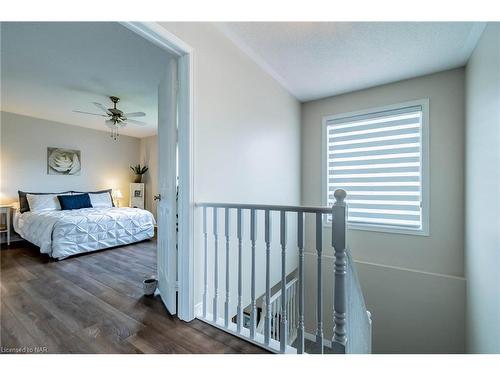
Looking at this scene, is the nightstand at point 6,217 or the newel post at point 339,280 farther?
the nightstand at point 6,217

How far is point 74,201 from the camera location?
14.3 ft

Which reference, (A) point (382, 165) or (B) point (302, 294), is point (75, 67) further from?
(A) point (382, 165)

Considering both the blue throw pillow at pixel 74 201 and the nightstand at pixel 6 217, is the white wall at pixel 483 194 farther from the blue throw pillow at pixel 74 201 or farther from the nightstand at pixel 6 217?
the nightstand at pixel 6 217

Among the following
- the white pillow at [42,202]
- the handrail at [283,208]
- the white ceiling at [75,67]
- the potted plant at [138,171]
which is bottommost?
the white pillow at [42,202]

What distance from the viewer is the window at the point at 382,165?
280 centimetres

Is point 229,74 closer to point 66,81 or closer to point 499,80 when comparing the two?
point 499,80

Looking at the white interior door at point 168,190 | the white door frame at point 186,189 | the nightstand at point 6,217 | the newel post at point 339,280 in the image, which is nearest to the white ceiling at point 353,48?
the white door frame at point 186,189

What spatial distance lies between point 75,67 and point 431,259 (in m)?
4.71

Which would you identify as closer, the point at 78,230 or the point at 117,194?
the point at 78,230

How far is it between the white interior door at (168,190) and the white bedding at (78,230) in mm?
2127

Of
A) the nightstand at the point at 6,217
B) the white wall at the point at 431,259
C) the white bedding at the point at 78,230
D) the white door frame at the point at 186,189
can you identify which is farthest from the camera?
the nightstand at the point at 6,217

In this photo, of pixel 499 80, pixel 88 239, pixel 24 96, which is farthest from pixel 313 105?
pixel 24 96

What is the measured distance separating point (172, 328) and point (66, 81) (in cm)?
325

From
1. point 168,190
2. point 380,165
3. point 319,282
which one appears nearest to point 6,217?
point 168,190
